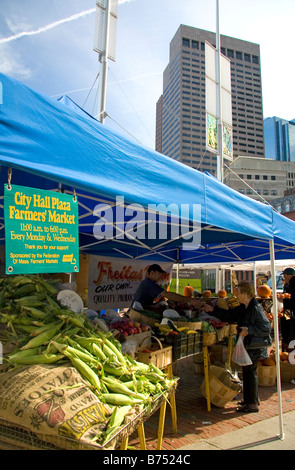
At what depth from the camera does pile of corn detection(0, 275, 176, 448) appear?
7.79ft

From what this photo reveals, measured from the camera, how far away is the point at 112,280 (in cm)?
829

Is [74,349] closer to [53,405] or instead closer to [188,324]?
[53,405]

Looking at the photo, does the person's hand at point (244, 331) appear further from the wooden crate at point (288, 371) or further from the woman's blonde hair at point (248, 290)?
the wooden crate at point (288, 371)

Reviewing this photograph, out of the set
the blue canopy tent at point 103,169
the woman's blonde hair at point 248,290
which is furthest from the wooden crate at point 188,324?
the blue canopy tent at point 103,169

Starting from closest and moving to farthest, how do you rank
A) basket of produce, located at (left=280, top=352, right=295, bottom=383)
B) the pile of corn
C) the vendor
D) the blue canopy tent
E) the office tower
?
the blue canopy tent → the pile of corn → the vendor → basket of produce, located at (left=280, top=352, right=295, bottom=383) → the office tower

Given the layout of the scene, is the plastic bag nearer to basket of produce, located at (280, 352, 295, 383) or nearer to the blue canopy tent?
the blue canopy tent

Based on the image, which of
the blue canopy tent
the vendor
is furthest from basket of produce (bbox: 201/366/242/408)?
the blue canopy tent

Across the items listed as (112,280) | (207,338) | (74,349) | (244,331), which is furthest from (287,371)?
(74,349)

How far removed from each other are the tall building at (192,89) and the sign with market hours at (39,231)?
16399 millimetres

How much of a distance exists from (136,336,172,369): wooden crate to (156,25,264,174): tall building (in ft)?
50.9

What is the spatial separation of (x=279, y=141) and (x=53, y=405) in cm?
20286

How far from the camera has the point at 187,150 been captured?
3381cm
